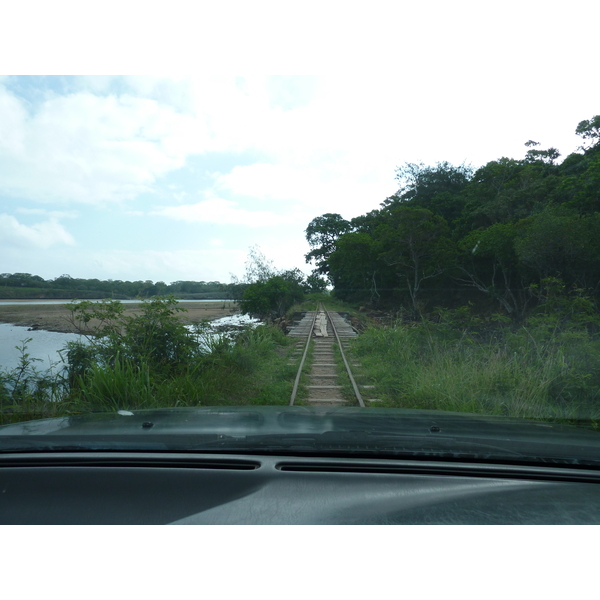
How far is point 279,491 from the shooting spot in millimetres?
2115

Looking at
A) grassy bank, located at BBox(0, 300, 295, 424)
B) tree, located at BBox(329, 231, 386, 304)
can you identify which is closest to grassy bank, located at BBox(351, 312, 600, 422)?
grassy bank, located at BBox(0, 300, 295, 424)

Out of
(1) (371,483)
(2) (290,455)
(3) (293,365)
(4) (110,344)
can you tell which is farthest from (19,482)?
(3) (293,365)

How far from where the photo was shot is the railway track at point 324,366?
7.15 metres

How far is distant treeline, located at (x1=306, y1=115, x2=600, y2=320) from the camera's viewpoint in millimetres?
13609

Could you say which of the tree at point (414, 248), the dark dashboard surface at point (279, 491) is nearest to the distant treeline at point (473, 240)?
the tree at point (414, 248)

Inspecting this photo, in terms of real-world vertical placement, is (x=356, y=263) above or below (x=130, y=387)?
above

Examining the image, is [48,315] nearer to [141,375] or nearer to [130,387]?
[141,375]

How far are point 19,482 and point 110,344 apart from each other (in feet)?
16.4

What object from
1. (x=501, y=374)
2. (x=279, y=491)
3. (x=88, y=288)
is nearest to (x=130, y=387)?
(x=88, y=288)

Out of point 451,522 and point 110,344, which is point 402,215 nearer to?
point 110,344

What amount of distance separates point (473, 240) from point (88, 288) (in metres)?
14.0

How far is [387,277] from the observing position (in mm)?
17156

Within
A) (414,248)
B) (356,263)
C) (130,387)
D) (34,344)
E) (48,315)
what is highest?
(414,248)

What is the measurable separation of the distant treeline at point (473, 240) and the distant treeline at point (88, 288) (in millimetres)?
6386
